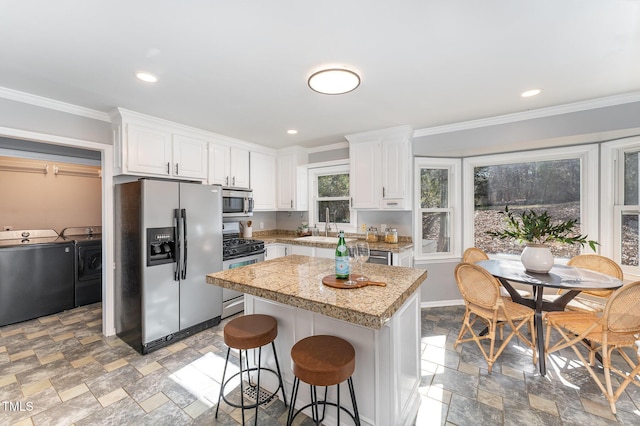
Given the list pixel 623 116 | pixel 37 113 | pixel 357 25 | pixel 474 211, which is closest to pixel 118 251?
pixel 37 113

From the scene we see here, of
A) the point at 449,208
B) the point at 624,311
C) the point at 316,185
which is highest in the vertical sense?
the point at 316,185

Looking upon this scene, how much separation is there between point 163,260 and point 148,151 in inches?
48.9

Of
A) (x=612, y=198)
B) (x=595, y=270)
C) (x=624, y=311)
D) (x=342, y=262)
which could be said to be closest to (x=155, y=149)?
(x=342, y=262)

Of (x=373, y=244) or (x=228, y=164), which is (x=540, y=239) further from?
(x=228, y=164)

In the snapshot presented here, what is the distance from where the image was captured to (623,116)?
2562mm

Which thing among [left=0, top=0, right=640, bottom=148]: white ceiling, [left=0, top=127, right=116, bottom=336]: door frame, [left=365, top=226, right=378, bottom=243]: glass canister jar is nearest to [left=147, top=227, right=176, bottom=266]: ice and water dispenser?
[left=0, top=127, right=116, bottom=336]: door frame

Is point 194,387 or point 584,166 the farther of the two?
point 584,166

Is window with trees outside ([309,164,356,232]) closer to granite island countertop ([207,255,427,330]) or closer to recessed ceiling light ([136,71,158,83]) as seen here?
granite island countertop ([207,255,427,330])

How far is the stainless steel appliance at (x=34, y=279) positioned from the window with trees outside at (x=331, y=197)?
3.57 meters

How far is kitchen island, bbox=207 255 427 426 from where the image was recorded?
4.26 ft

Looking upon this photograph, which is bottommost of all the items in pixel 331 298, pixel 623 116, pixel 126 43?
pixel 331 298

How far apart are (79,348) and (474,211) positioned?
498 centimetres

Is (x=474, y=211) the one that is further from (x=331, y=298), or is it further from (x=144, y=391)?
(x=144, y=391)

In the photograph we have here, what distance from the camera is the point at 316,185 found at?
4.71 meters
